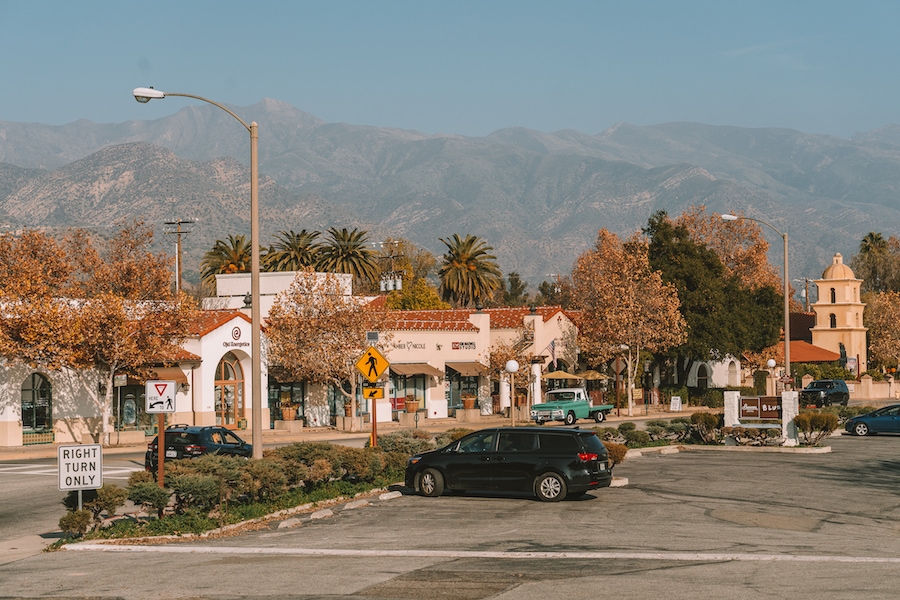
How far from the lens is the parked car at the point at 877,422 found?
4462 centimetres

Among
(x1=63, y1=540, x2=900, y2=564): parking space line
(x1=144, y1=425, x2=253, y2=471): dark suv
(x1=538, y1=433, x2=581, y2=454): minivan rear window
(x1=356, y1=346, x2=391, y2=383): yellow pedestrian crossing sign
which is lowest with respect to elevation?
(x1=63, y1=540, x2=900, y2=564): parking space line

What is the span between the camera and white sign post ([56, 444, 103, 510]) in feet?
60.0

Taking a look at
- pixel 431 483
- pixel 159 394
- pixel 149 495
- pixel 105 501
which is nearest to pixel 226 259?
pixel 431 483

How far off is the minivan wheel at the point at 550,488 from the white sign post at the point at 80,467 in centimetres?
925

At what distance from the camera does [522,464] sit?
23250 mm

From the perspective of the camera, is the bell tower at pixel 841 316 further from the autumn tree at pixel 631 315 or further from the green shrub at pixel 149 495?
the green shrub at pixel 149 495

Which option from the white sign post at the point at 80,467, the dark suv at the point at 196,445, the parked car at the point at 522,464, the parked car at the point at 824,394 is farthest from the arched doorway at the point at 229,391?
the white sign post at the point at 80,467

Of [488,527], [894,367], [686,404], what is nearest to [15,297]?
[488,527]

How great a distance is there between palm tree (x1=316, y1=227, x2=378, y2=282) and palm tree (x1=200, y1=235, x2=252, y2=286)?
7.06m

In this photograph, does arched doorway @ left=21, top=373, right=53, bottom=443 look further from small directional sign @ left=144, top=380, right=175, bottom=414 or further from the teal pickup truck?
small directional sign @ left=144, top=380, right=175, bottom=414

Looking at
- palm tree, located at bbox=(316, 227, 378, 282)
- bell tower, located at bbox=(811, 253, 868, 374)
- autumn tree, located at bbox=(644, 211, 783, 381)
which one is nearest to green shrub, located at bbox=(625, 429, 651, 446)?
autumn tree, located at bbox=(644, 211, 783, 381)

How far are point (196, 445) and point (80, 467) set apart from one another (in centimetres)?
1436

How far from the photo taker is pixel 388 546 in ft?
57.8

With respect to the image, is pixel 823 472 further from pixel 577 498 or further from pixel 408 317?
pixel 408 317
